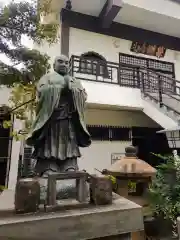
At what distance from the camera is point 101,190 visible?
2.14 metres

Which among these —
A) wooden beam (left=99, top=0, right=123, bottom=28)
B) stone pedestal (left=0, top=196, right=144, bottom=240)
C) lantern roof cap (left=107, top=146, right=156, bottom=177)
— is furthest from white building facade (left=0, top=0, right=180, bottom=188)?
stone pedestal (left=0, top=196, right=144, bottom=240)

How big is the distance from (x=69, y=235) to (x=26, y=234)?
0.37m

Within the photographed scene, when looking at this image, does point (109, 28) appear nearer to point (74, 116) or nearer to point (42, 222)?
point (74, 116)

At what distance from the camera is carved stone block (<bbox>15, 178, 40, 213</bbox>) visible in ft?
6.04

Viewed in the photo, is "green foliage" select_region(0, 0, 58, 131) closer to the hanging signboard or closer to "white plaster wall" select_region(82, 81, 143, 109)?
"white plaster wall" select_region(82, 81, 143, 109)

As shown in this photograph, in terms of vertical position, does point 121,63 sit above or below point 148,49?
below

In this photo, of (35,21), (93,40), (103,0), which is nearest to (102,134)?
(93,40)

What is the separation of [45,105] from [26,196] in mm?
1108

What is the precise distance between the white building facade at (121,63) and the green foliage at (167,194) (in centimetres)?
347

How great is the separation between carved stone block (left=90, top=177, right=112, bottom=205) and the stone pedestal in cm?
6

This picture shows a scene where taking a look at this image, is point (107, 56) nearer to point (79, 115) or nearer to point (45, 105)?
point (79, 115)

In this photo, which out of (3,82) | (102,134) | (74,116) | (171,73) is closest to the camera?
(74,116)

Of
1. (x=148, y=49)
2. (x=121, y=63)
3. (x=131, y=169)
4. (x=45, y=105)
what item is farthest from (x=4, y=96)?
(x=148, y=49)

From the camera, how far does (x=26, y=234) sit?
1720mm
